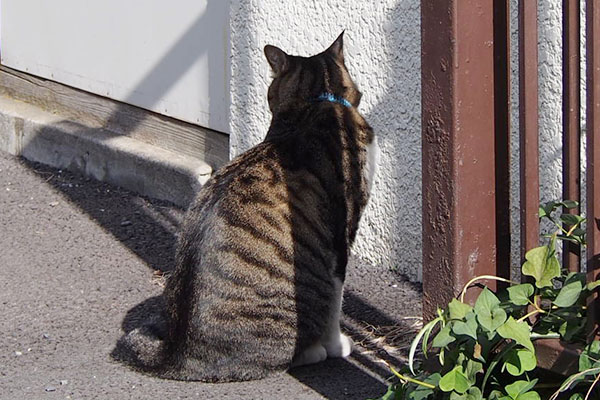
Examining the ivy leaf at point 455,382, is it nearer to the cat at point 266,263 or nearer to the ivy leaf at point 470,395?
the ivy leaf at point 470,395

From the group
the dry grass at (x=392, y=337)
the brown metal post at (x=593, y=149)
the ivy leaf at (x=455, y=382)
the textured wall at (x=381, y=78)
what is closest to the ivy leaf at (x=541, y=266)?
the brown metal post at (x=593, y=149)

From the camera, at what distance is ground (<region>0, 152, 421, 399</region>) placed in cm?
343

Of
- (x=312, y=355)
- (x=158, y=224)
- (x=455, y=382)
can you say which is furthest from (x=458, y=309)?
(x=158, y=224)

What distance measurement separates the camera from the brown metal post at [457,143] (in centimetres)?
260

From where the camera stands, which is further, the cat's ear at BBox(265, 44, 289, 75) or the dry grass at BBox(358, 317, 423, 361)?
the cat's ear at BBox(265, 44, 289, 75)

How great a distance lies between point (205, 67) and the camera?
17.4ft

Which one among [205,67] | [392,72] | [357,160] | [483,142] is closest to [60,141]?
[205,67]

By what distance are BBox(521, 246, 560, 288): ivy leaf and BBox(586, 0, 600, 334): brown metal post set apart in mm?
101

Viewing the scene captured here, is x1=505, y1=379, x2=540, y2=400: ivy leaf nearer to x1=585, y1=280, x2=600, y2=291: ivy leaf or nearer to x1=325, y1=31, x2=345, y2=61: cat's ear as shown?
x1=585, y1=280, x2=600, y2=291: ivy leaf

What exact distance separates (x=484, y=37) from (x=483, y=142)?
269mm

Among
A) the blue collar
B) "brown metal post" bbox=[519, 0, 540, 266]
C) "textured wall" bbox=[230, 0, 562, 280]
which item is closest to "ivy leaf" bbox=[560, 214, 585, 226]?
"brown metal post" bbox=[519, 0, 540, 266]

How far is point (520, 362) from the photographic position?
2.50 meters

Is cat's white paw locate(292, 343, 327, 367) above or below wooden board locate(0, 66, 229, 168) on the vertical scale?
below

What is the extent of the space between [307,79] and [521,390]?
170 centimetres
